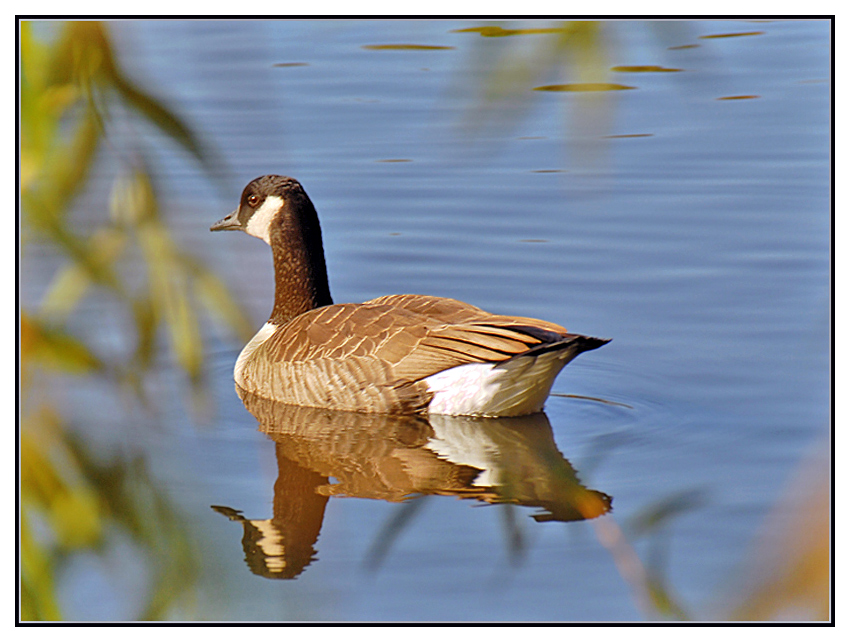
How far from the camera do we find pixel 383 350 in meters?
8.08

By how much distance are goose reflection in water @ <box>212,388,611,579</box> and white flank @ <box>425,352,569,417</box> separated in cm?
8

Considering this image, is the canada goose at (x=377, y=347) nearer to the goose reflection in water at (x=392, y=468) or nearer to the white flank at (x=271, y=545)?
the goose reflection in water at (x=392, y=468)

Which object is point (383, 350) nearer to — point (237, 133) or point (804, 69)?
point (237, 133)

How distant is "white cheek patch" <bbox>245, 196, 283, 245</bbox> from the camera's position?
915 centimetres

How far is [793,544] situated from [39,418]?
1.70 m

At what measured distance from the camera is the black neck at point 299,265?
9.10m

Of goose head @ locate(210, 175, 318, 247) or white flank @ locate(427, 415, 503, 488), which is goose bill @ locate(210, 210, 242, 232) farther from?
white flank @ locate(427, 415, 503, 488)

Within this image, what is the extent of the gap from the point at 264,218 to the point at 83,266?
23.0 feet

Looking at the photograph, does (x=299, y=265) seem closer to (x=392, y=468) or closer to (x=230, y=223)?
(x=230, y=223)

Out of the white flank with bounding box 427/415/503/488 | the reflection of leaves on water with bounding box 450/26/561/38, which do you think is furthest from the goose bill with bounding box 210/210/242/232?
the reflection of leaves on water with bounding box 450/26/561/38

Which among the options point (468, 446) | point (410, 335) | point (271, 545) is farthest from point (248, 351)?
point (271, 545)

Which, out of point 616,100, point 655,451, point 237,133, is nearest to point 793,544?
point 616,100

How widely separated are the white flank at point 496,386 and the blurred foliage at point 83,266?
197 inches

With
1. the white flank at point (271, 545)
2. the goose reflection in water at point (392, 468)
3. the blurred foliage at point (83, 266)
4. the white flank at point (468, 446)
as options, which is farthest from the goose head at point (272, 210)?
the blurred foliage at point (83, 266)
